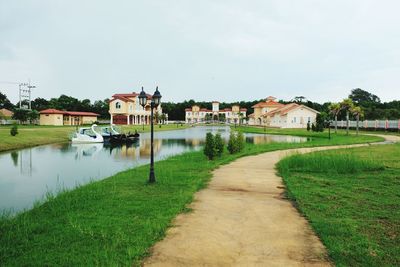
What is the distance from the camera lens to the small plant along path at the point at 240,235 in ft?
15.0

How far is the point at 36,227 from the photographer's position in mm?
6051

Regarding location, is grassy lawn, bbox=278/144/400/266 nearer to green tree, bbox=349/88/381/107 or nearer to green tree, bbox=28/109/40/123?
green tree, bbox=28/109/40/123

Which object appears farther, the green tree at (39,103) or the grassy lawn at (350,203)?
the green tree at (39,103)

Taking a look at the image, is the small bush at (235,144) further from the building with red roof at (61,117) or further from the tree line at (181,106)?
the building with red roof at (61,117)

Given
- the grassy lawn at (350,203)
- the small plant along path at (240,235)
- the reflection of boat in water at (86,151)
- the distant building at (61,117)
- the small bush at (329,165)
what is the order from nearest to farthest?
1. the small plant along path at (240,235)
2. the grassy lawn at (350,203)
3. the small bush at (329,165)
4. the reflection of boat in water at (86,151)
5. the distant building at (61,117)

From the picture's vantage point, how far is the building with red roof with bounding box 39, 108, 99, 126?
61.5 metres

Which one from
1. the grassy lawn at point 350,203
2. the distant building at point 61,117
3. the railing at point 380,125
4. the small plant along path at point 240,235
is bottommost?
the small plant along path at point 240,235

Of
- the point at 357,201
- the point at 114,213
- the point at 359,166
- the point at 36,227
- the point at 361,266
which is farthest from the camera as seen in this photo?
the point at 359,166

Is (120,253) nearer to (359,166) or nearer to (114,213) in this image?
(114,213)

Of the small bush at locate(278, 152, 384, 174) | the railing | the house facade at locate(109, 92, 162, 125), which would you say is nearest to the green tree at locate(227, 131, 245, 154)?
the small bush at locate(278, 152, 384, 174)

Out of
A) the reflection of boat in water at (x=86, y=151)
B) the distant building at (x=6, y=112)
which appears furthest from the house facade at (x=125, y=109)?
the reflection of boat in water at (x=86, y=151)

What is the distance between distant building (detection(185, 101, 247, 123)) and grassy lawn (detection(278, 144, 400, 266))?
9196 centimetres

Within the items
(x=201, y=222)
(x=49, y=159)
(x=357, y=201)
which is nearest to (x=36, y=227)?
(x=201, y=222)

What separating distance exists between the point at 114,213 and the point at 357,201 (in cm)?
549
